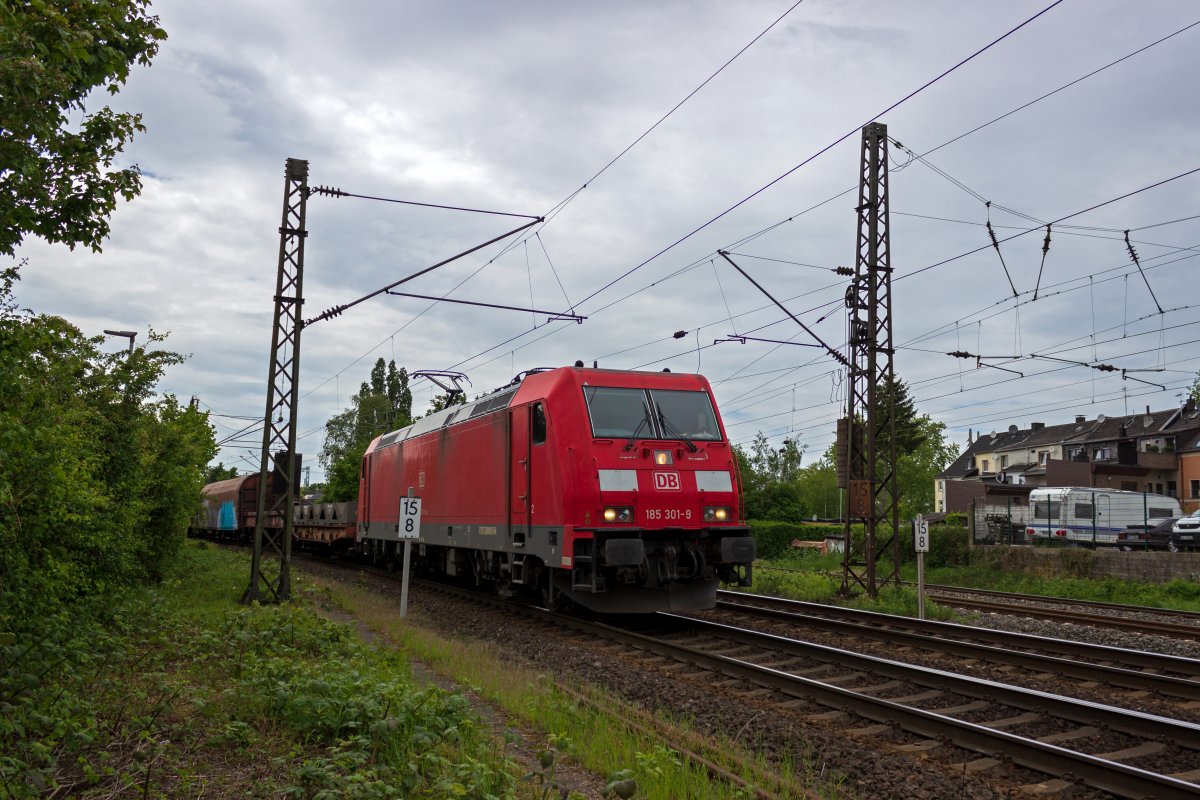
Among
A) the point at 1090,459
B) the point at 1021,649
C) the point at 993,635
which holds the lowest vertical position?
the point at 1021,649

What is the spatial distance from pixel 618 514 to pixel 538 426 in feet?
6.06

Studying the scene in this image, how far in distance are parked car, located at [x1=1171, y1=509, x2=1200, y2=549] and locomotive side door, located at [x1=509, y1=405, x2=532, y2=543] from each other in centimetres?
2435

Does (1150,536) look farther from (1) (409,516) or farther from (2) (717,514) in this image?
(1) (409,516)

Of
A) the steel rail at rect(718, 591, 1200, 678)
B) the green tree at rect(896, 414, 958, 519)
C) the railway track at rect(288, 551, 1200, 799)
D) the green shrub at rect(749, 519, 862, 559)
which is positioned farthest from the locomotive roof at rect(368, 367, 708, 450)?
the green tree at rect(896, 414, 958, 519)

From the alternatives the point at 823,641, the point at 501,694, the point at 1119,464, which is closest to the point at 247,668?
the point at 501,694

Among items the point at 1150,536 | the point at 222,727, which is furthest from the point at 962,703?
the point at 1150,536

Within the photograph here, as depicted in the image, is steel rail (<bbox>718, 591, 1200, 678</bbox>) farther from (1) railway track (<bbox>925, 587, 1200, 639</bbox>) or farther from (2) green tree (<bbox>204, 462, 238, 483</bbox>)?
(2) green tree (<bbox>204, 462, 238, 483</bbox>)

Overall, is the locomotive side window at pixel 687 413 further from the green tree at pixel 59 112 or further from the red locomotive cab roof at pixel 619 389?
the green tree at pixel 59 112

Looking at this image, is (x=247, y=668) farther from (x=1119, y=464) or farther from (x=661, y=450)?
(x=1119, y=464)

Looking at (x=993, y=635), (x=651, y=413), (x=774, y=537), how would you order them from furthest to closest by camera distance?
1. (x=774, y=537)
2. (x=651, y=413)
3. (x=993, y=635)

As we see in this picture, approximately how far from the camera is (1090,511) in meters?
32.9

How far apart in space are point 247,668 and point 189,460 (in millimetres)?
10240

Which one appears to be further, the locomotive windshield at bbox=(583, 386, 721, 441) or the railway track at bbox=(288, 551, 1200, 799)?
the locomotive windshield at bbox=(583, 386, 721, 441)

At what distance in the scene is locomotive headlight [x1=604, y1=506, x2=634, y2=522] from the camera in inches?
468
